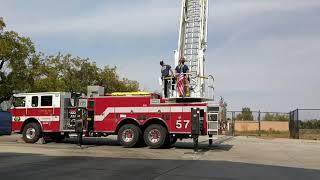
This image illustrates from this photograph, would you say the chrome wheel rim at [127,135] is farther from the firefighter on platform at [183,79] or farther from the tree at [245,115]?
the tree at [245,115]

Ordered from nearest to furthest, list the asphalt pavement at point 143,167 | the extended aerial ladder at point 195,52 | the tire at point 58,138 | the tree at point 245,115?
the asphalt pavement at point 143,167, the extended aerial ladder at point 195,52, the tire at point 58,138, the tree at point 245,115

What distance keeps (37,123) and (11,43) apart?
50.7 ft

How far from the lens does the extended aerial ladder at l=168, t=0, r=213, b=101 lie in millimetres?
23266

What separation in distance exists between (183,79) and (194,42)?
2.68m

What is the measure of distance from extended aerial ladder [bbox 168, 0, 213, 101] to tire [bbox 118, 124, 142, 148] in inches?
89.5

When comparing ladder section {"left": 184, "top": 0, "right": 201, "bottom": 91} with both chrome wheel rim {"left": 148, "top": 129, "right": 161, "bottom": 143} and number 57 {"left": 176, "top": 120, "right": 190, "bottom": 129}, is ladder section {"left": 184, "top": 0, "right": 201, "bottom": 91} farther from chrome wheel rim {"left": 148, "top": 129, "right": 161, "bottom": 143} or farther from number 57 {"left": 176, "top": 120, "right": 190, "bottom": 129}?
chrome wheel rim {"left": 148, "top": 129, "right": 161, "bottom": 143}

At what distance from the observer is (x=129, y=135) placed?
22.9 m

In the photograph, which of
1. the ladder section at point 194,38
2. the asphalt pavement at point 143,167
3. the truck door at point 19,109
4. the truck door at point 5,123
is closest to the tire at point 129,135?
the asphalt pavement at point 143,167

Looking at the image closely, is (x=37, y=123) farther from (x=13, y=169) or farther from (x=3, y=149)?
(x=13, y=169)

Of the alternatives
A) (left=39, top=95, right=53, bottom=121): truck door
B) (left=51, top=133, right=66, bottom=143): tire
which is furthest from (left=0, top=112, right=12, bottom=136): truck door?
(left=39, top=95, right=53, bottom=121): truck door

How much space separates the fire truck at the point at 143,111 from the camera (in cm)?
2222

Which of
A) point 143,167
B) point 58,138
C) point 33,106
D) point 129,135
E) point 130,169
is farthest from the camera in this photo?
point 58,138

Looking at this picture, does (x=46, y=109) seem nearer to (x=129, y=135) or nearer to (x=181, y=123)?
(x=129, y=135)

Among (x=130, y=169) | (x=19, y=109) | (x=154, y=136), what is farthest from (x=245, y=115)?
(x=130, y=169)
